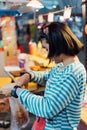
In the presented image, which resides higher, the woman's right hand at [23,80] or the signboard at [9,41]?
the woman's right hand at [23,80]

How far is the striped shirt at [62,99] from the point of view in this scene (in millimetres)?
1472

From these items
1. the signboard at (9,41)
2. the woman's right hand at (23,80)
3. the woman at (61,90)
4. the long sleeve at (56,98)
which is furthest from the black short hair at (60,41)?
the signboard at (9,41)

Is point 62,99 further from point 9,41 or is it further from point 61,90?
point 9,41

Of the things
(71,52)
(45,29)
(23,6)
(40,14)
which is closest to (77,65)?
(71,52)

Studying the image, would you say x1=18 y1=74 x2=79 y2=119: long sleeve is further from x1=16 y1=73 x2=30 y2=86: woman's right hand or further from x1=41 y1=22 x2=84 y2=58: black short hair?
x1=16 y1=73 x2=30 y2=86: woman's right hand

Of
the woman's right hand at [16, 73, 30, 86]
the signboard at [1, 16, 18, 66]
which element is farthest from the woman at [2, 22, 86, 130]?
the signboard at [1, 16, 18, 66]

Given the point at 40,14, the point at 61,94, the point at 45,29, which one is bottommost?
the point at 40,14

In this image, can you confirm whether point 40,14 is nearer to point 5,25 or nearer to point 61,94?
point 5,25

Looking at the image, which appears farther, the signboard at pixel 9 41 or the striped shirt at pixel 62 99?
the signboard at pixel 9 41

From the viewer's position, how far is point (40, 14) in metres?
7.12

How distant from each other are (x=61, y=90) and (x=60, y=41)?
12.1 inches

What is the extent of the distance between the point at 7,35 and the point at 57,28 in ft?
11.1

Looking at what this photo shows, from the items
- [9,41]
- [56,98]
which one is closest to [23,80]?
[56,98]

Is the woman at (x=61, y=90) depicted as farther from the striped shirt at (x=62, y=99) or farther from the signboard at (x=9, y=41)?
the signboard at (x=9, y=41)
